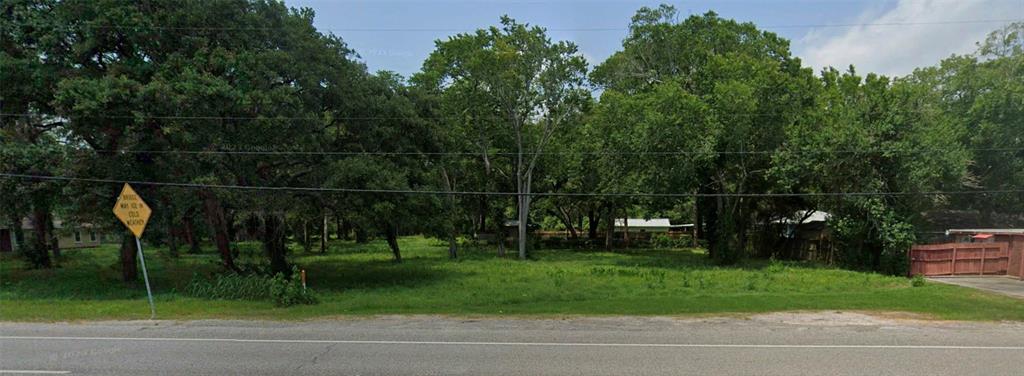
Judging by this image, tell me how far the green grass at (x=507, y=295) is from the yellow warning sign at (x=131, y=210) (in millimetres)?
2184

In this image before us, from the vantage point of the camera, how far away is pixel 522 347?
30.1ft

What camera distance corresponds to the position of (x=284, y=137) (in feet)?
63.3

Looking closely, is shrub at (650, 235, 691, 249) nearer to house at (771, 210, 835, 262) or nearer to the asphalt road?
house at (771, 210, 835, 262)

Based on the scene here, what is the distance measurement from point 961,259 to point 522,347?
24450mm

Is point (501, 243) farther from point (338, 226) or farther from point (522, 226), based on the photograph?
point (338, 226)

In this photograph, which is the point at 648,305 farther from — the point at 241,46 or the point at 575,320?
the point at 241,46

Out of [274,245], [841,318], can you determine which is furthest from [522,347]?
[274,245]

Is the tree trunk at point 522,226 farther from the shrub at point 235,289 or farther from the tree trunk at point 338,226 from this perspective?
the shrub at point 235,289

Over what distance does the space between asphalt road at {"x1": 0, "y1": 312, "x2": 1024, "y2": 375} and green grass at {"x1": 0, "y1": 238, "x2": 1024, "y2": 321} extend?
1.63 m

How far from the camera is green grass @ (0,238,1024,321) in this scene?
13.8 metres

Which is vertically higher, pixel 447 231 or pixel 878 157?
pixel 878 157

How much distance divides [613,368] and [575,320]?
15.4 feet

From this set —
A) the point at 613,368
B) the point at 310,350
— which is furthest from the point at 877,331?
the point at 310,350

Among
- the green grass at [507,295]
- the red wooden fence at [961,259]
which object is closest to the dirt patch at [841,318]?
the green grass at [507,295]
